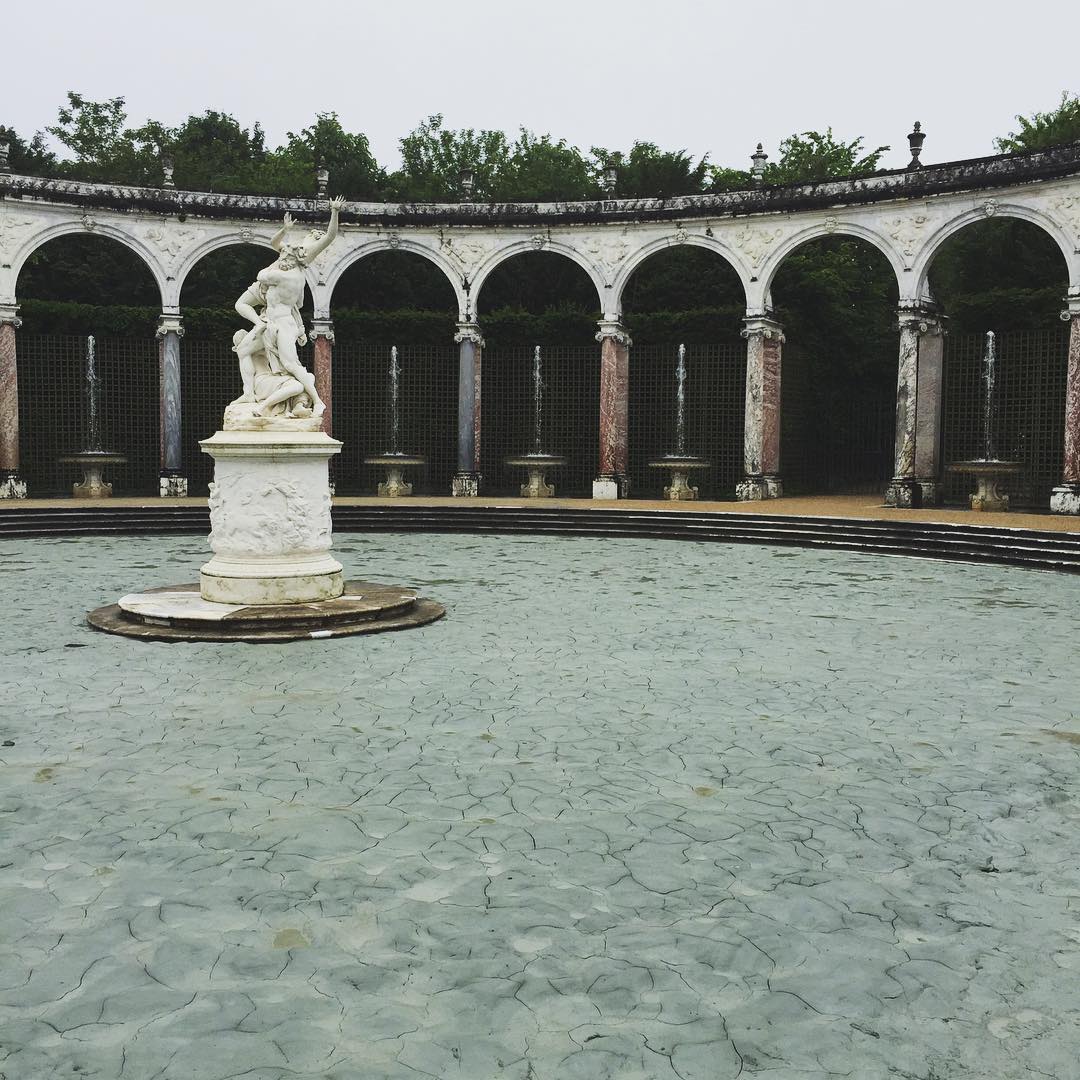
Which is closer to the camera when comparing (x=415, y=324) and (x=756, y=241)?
(x=756, y=241)

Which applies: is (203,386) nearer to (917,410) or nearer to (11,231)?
(11,231)

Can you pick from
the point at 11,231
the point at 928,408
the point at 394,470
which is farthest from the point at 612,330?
the point at 11,231

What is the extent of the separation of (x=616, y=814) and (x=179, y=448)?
20100mm

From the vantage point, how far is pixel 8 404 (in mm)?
→ 21000

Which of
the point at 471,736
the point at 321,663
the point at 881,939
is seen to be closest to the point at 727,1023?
the point at 881,939

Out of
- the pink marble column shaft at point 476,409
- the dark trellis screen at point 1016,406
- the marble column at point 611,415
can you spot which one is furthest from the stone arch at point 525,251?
the dark trellis screen at point 1016,406

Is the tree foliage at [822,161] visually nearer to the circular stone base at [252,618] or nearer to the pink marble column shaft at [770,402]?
the pink marble column shaft at [770,402]

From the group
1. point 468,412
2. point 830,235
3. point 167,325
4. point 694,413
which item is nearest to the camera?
point 830,235

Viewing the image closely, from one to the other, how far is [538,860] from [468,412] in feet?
65.3

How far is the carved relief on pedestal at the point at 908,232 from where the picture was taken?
20.0 m

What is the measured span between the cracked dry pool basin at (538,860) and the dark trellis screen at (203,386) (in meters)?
18.1

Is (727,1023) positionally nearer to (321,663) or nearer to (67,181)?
(321,663)

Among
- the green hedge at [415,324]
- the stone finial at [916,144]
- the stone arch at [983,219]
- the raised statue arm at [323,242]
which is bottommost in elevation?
the raised statue arm at [323,242]

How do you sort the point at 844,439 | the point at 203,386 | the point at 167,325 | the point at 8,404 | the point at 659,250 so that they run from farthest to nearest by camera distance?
the point at 844,439 < the point at 203,386 < the point at 659,250 < the point at 167,325 < the point at 8,404
